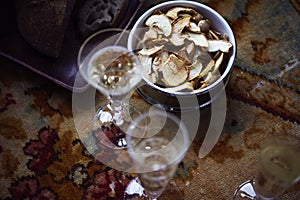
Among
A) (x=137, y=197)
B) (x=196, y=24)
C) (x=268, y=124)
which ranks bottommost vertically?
(x=137, y=197)

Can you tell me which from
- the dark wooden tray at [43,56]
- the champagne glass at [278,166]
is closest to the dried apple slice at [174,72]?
the dark wooden tray at [43,56]

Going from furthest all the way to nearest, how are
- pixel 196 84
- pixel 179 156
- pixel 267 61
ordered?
1. pixel 267 61
2. pixel 196 84
3. pixel 179 156

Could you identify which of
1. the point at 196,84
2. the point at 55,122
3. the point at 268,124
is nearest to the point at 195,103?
the point at 196,84

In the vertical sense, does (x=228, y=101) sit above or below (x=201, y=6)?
below

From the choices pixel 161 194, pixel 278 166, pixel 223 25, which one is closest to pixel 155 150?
pixel 161 194

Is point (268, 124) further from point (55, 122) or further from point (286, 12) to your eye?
point (55, 122)

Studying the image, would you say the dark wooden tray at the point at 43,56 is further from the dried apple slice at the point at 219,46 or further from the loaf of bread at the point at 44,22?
the dried apple slice at the point at 219,46

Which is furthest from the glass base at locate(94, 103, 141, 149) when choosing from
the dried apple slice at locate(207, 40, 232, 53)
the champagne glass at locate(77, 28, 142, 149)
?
the dried apple slice at locate(207, 40, 232, 53)

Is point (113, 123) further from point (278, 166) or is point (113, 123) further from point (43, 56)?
point (278, 166)
